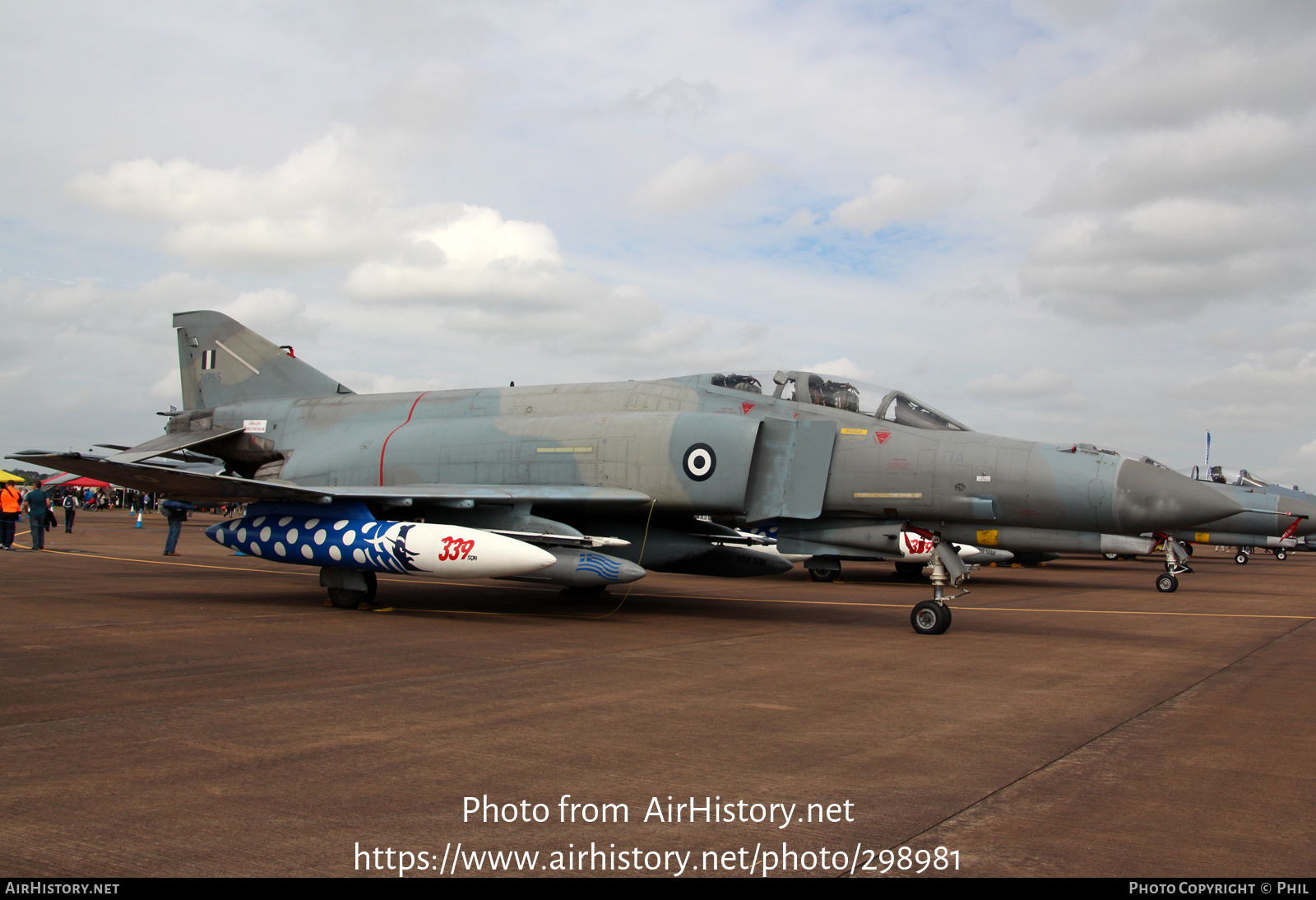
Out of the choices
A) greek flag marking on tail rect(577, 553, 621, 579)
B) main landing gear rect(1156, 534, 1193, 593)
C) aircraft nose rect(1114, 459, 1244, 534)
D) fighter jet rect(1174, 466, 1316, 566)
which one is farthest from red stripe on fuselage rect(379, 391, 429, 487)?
fighter jet rect(1174, 466, 1316, 566)

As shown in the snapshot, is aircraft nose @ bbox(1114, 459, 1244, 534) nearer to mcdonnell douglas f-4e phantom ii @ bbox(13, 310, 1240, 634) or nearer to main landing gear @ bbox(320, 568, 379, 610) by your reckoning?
mcdonnell douglas f-4e phantom ii @ bbox(13, 310, 1240, 634)

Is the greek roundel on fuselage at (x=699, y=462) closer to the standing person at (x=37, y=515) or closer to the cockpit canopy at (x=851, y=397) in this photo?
the cockpit canopy at (x=851, y=397)

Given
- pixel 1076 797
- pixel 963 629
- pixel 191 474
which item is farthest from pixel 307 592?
pixel 1076 797

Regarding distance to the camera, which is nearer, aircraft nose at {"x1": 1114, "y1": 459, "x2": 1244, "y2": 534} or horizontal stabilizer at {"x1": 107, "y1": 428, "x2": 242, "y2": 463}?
aircraft nose at {"x1": 1114, "y1": 459, "x2": 1244, "y2": 534}

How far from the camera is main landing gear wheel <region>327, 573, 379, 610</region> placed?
10.7 meters

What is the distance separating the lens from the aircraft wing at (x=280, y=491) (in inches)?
391

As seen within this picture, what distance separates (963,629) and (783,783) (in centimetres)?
686

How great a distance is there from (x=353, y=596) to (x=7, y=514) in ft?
42.7

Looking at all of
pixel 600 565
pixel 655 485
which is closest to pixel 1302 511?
pixel 655 485

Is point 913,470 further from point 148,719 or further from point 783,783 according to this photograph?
point 148,719

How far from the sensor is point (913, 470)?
9734 mm

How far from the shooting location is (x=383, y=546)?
992 centimetres

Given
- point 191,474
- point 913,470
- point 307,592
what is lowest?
point 307,592

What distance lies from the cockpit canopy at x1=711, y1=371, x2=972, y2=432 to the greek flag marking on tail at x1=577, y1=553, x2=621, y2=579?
2737 mm
